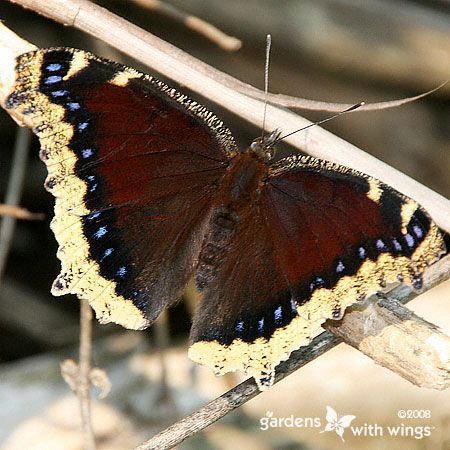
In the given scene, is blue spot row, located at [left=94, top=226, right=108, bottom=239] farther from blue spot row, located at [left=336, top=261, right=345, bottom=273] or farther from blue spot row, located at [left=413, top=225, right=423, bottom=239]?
blue spot row, located at [left=413, top=225, right=423, bottom=239]

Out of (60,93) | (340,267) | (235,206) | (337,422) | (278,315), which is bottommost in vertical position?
(337,422)

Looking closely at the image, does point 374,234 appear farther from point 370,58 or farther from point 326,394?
point 370,58

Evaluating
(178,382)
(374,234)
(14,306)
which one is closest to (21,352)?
(14,306)

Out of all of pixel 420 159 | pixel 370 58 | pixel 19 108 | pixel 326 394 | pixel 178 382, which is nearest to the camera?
pixel 19 108

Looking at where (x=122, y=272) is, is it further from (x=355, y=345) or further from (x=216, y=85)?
(x=355, y=345)

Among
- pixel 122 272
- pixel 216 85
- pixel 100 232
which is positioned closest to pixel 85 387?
pixel 122 272

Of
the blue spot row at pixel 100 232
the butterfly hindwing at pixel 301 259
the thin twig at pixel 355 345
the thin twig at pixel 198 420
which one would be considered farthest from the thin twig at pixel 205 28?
the thin twig at pixel 198 420
